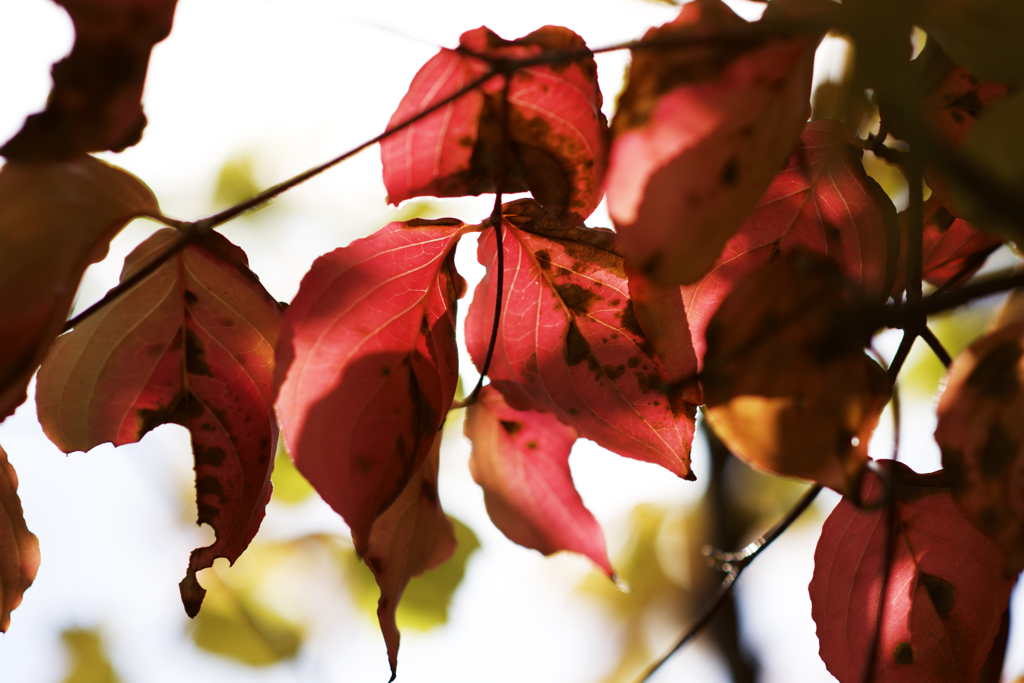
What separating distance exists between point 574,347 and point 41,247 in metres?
0.18

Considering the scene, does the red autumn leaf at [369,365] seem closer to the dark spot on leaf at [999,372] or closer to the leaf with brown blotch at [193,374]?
the leaf with brown blotch at [193,374]

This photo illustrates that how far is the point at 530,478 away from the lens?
35 cm

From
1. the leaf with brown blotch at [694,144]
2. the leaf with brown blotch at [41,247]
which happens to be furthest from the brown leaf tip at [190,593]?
the leaf with brown blotch at [694,144]

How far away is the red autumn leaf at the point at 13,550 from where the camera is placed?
273 mm

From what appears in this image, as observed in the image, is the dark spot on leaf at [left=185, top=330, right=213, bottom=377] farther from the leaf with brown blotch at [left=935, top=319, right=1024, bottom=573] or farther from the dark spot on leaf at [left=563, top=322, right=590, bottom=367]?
the leaf with brown blotch at [left=935, top=319, right=1024, bottom=573]

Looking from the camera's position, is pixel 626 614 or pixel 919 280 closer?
pixel 919 280

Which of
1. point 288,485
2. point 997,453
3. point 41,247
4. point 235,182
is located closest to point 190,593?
point 41,247

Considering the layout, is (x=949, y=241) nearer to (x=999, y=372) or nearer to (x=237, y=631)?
(x=999, y=372)

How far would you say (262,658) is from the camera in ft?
2.85

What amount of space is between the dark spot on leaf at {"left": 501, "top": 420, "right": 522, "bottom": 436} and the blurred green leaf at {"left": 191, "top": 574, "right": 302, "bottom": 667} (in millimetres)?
680

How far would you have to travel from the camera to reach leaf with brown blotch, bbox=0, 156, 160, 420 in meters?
0.17

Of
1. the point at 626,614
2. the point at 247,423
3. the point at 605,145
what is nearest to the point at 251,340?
the point at 247,423

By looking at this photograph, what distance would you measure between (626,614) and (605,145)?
0.98 m

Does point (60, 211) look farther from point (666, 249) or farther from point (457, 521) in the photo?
point (457, 521)
